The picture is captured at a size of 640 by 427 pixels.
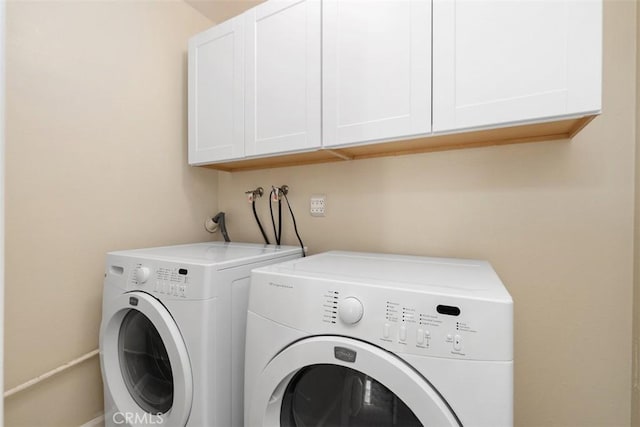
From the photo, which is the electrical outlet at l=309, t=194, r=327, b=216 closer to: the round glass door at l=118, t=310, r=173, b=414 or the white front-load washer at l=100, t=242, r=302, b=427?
the white front-load washer at l=100, t=242, r=302, b=427

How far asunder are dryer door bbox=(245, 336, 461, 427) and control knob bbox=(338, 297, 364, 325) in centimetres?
5

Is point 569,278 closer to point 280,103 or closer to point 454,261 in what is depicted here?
point 454,261

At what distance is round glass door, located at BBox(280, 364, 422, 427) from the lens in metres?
0.80

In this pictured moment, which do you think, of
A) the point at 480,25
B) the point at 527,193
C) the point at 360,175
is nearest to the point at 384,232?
the point at 360,175

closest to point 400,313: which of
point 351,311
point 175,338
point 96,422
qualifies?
point 351,311

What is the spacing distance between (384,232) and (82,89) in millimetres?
1499

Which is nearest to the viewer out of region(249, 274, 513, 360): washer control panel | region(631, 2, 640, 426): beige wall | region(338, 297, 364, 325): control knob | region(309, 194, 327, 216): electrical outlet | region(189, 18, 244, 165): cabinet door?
region(249, 274, 513, 360): washer control panel

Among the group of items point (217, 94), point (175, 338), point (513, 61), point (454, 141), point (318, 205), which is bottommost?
point (175, 338)

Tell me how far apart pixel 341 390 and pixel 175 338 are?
595mm

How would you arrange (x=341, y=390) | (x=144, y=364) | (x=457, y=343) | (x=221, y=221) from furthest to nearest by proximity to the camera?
(x=221, y=221)
(x=144, y=364)
(x=341, y=390)
(x=457, y=343)

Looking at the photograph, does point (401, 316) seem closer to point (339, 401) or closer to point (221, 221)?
point (339, 401)

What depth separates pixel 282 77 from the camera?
1.35m

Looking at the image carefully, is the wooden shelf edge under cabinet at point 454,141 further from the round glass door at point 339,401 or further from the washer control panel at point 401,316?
the round glass door at point 339,401

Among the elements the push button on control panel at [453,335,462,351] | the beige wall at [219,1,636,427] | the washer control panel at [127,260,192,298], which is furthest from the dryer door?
the beige wall at [219,1,636,427]
